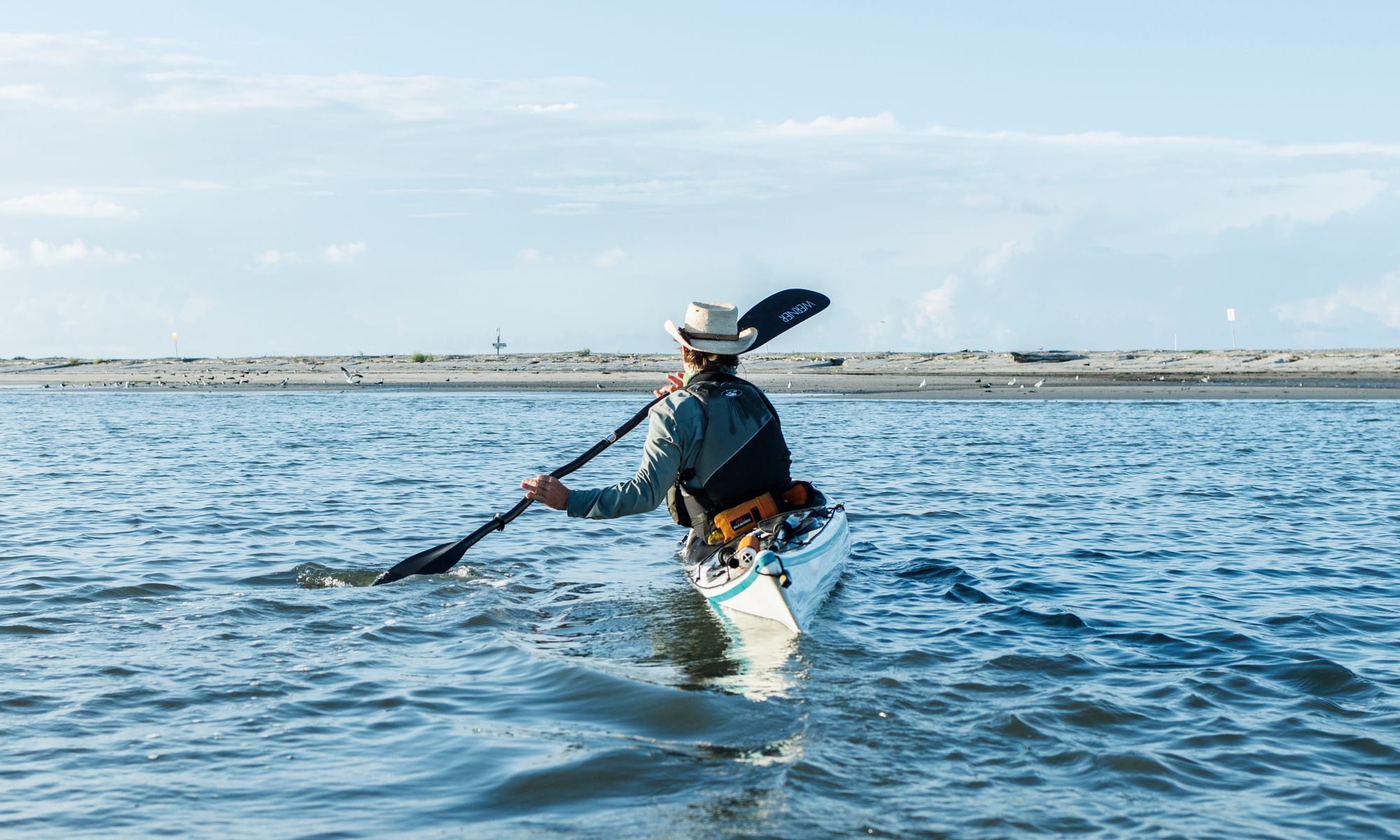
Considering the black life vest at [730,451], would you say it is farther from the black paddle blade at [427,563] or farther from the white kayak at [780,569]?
the black paddle blade at [427,563]

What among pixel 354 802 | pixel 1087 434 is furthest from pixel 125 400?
pixel 354 802

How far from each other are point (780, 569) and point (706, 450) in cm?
111

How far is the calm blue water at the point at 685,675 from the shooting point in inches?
193

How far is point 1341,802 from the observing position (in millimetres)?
4867

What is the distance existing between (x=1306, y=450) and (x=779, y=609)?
634 inches

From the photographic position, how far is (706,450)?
7.93m

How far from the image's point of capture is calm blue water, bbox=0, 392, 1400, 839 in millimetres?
4895

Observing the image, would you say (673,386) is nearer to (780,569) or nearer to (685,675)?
(780,569)

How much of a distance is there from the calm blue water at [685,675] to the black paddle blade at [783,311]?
7.77 ft

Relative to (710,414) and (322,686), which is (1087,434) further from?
(322,686)

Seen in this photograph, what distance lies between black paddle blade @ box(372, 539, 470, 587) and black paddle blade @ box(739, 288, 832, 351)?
3430 mm

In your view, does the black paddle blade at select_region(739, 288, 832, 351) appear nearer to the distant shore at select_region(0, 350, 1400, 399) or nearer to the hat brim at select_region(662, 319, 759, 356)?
the hat brim at select_region(662, 319, 759, 356)

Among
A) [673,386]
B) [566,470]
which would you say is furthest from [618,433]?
[673,386]

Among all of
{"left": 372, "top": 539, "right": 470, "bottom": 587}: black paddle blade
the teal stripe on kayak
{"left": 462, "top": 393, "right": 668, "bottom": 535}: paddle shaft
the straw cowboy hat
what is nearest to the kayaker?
the straw cowboy hat
